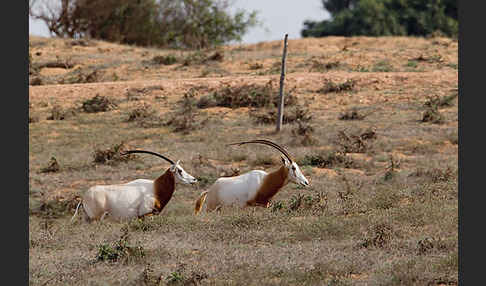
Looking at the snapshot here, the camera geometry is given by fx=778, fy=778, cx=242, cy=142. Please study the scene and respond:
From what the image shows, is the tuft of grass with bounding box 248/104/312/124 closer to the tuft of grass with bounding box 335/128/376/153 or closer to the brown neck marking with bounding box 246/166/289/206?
the tuft of grass with bounding box 335/128/376/153

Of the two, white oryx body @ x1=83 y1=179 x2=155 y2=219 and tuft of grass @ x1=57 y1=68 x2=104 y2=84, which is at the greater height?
tuft of grass @ x1=57 y1=68 x2=104 y2=84

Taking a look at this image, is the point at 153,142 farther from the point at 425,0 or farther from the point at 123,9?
the point at 425,0

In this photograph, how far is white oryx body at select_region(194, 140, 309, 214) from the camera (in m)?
10.7

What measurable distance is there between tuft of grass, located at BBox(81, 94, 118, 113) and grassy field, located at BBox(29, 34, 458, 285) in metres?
0.05

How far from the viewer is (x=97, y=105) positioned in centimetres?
1986

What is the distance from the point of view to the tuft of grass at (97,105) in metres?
19.8

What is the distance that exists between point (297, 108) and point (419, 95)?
3579 mm

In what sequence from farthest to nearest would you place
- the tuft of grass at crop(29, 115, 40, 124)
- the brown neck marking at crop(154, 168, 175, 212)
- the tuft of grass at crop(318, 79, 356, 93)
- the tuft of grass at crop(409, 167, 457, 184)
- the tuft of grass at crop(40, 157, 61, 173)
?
the tuft of grass at crop(318, 79, 356, 93) < the tuft of grass at crop(29, 115, 40, 124) < the tuft of grass at crop(40, 157, 61, 173) < the tuft of grass at crop(409, 167, 457, 184) < the brown neck marking at crop(154, 168, 175, 212)

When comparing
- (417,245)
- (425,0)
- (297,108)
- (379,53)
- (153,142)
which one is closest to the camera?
(417,245)

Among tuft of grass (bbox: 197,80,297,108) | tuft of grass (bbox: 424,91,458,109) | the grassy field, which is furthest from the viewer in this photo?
tuft of grass (bbox: 197,80,297,108)

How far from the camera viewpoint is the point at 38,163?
1553 centimetres

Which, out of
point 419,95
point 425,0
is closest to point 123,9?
point 425,0

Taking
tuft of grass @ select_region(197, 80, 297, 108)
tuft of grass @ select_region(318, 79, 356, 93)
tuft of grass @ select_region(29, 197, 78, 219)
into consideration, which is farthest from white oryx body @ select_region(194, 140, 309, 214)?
tuft of grass @ select_region(318, 79, 356, 93)

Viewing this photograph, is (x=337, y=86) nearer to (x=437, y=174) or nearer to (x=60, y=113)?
(x=60, y=113)
